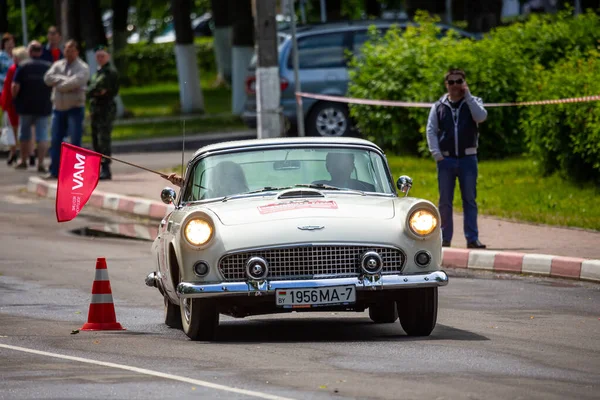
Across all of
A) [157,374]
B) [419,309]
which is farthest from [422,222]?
[157,374]

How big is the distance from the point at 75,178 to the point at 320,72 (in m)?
13.9

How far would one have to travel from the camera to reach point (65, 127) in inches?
850

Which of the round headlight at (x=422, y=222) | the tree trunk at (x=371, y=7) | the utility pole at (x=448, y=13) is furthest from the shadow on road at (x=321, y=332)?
the tree trunk at (x=371, y=7)

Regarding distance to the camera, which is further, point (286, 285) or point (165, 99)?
point (165, 99)

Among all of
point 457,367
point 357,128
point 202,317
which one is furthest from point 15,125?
point 457,367

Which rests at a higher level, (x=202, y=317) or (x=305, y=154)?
(x=305, y=154)

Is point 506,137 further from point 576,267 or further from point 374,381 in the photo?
point 374,381

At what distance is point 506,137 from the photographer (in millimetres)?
21188

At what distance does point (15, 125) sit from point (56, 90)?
340 centimetres

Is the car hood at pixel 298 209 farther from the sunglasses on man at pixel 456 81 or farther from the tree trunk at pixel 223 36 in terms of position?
the tree trunk at pixel 223 36

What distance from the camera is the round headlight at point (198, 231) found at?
9125 mm

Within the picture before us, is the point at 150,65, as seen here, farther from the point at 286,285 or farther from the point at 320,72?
the point at 286,285

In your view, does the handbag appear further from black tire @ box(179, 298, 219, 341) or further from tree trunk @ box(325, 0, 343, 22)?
tree trunk @ box(325, 0, 343, 22)

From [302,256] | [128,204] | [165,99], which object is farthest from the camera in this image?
[165,99]
